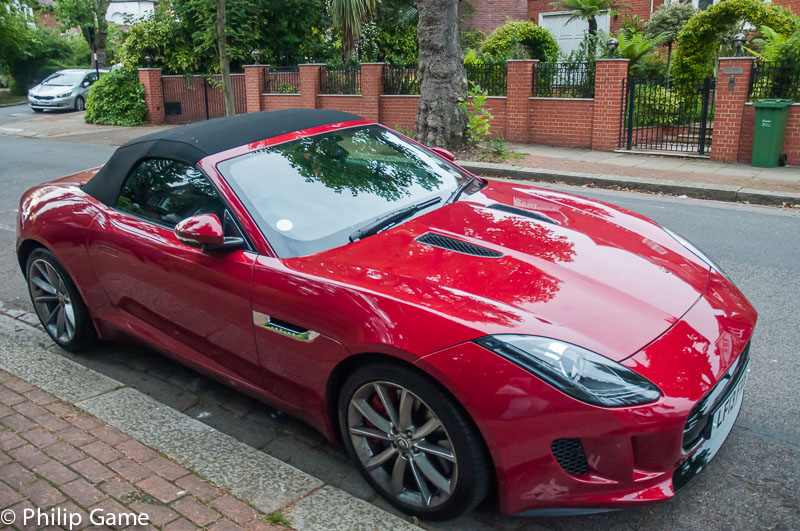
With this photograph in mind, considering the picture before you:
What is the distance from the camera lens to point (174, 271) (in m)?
3.62

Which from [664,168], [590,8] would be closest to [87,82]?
[590,8]

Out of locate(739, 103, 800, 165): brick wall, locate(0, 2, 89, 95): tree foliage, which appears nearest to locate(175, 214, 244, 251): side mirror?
locate(739, 103, 800, 165): brick wall

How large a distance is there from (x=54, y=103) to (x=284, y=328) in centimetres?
2995

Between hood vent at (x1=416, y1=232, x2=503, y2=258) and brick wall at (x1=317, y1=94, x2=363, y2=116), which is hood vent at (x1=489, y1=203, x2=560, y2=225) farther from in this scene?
brick wall at (x1=317, y1=94, x2=363, y2=116)

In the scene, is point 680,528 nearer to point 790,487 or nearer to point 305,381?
point 790,487

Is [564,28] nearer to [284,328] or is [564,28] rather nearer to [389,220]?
[389,220]

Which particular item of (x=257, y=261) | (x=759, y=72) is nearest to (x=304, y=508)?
(x=257, y=261)

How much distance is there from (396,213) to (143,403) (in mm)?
1704

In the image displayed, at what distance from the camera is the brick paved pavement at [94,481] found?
2.77m

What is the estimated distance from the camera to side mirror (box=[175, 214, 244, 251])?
3.26 meters

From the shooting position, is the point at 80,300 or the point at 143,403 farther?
the point at 80,300

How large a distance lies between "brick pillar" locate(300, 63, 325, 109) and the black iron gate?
30.1ft

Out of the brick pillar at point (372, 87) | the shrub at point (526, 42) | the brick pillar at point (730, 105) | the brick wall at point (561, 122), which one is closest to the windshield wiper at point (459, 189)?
the brick pillar at point (730, 105)

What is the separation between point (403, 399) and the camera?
275cm
